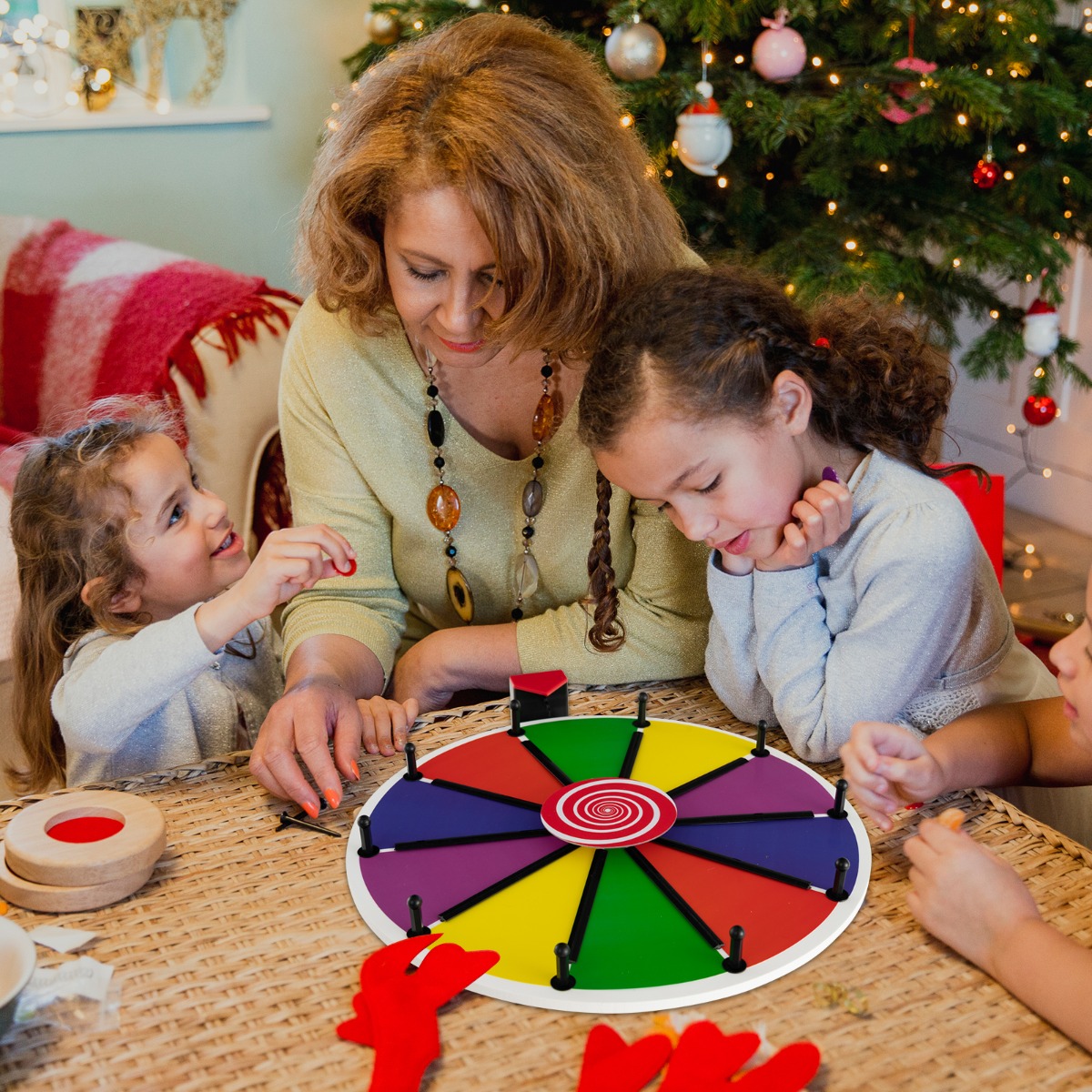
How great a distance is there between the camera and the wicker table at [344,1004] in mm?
706

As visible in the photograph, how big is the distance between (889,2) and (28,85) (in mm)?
2100

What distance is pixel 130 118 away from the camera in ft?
9.99

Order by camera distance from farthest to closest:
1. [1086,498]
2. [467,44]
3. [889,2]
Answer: [1086,498] < [889,2] < [467,44]

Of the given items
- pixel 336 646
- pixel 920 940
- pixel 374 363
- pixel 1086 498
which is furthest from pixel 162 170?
pixel 920 940

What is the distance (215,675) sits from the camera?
136cm

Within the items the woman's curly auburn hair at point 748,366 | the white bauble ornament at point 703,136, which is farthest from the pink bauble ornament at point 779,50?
the woman's curly auburn hair at point 748,366

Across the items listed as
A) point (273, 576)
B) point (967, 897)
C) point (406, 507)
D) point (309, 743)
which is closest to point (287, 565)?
point (273, 576)

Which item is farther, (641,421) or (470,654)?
(470,654)

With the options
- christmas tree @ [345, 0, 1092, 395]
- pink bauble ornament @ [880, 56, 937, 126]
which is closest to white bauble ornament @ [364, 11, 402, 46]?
christmas tree @ [345, 0, 1092, 395]

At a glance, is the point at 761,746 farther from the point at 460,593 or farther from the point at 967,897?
the point at 460,593

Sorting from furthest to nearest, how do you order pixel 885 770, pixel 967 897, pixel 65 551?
pixel 65 551
pixel 885 770
pixel 967 897

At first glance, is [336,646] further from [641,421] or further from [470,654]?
[641,421]

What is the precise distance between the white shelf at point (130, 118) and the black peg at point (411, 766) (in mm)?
2532

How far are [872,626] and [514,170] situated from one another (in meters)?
0.51
